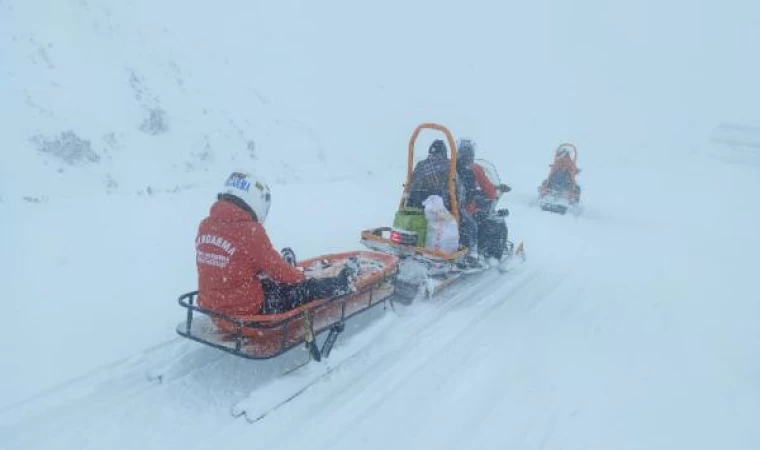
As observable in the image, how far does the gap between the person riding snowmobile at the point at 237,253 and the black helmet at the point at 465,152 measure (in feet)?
15.0

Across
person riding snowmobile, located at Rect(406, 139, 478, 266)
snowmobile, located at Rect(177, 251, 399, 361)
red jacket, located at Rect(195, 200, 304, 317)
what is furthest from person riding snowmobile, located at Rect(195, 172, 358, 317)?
person riding snowmobile, located at Rect(406, 139, 478, 266)

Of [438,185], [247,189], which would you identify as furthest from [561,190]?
[247,189]

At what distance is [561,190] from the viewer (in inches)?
648

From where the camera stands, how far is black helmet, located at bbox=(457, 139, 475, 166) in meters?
8.54

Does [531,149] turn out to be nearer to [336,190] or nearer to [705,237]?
[705,237]

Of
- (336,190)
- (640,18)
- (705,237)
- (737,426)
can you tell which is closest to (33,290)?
(737,426)

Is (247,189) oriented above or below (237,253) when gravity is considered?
above

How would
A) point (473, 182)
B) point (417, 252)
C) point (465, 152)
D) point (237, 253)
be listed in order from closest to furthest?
point (237, 253)
point (417, 252)
point (465, 152)
point (473, 182)

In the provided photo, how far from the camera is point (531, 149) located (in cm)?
3466

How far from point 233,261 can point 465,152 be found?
5.11m

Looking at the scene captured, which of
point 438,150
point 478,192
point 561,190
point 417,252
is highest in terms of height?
point 438,150

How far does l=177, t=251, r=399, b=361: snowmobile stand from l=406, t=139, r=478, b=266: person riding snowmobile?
1.95m

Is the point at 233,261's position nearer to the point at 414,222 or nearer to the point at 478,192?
the point at 414,222

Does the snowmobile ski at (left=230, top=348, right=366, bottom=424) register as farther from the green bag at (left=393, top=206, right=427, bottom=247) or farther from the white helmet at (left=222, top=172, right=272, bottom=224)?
the green bag at (left=393, top=206, right=427, bottom=247)
